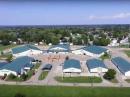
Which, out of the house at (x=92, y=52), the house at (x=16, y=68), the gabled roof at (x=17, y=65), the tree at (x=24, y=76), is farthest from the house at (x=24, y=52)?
the tree at (x=24, y=76)

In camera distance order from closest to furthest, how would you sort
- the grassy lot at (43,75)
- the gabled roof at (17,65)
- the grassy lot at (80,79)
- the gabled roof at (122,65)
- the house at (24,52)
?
the grassy lot at (80,79)
the grassy lot at (43,75)
the gabled roof at (17,65)
the gabled roof at (122,65)
the house at (24,52)

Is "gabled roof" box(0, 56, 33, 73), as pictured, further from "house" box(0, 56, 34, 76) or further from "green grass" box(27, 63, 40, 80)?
"green grass" box(27, 63, 40, 80)

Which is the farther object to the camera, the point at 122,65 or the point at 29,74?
the point at 122,65

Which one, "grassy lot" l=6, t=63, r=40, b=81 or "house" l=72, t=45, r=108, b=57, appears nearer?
"grassy lot" l=6, t=63, r=40, b=81

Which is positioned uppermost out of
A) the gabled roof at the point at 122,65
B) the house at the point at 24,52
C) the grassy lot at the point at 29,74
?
the gabled roof at the point at 122,65

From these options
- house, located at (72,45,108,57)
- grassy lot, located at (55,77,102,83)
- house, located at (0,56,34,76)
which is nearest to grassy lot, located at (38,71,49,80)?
grassy lot, located at (55,77,102,83)

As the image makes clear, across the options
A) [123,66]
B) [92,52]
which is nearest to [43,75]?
[123,66]

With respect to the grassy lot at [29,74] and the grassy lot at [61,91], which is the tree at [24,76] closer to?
the grassy lot at [29,74]

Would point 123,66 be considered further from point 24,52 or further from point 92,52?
point 24,52
